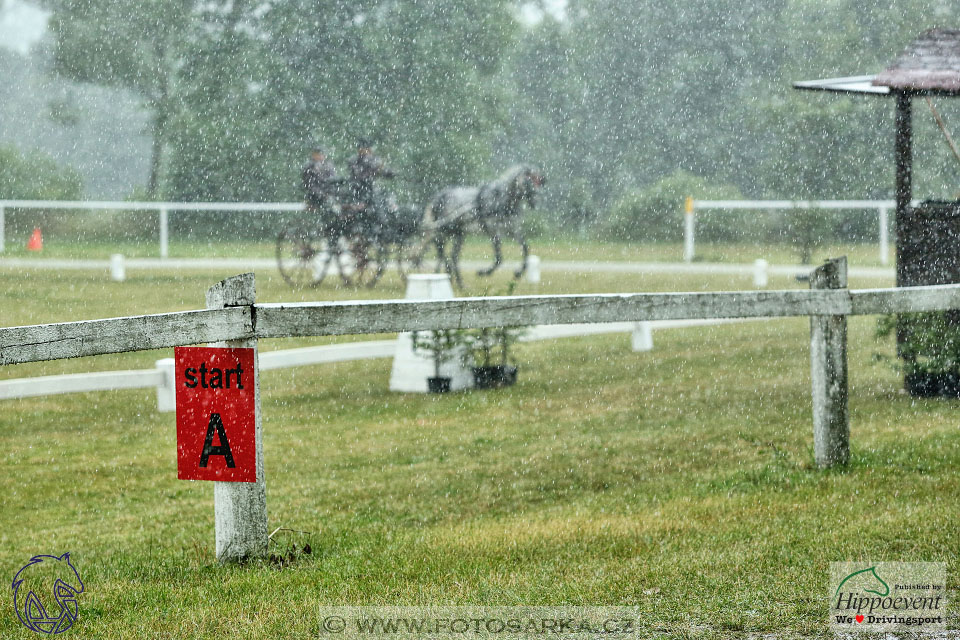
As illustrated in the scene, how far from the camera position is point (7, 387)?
796cm

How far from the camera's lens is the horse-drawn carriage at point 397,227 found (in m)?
15.8

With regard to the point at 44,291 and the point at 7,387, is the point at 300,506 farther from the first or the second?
the point at 44,291

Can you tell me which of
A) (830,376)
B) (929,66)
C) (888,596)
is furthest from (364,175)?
(888,596)

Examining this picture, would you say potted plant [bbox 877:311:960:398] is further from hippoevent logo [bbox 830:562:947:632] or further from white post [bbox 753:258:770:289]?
white post [bbox 753:258:770:289]

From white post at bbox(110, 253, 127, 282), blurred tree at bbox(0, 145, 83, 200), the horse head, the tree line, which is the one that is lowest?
white post at bbox(110, 253, 127, 282)

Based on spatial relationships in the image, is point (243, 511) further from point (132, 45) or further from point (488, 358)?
point (132, 45)

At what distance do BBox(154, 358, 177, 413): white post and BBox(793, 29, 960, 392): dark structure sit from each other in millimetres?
5146

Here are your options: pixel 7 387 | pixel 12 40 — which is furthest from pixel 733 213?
pixel 12 40

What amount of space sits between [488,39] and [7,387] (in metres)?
24.2

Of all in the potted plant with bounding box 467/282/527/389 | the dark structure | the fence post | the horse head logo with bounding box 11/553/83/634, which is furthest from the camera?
the potted plant with bounding box 467/282/527/389

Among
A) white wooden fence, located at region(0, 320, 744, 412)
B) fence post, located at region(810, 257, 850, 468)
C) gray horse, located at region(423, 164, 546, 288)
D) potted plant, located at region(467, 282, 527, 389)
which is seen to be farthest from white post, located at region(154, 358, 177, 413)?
gray horse, located at region(423, 164, 546, 288)

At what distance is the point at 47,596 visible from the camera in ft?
12.6

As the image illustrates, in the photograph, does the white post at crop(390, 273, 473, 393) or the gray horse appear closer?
the white post at crop(390, 273, 473, 393)

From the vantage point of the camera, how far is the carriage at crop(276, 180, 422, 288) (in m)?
16.4
